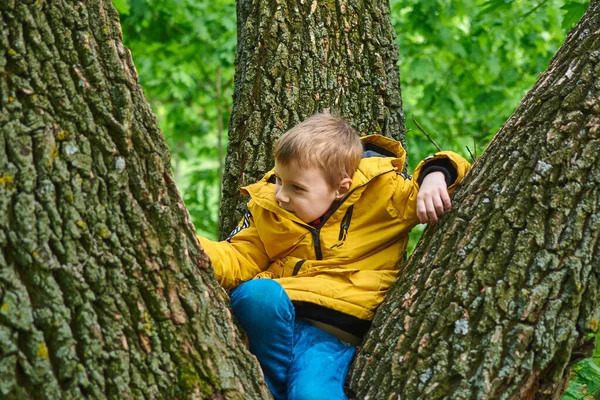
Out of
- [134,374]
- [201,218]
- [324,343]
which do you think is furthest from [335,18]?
Answer: [201,218]

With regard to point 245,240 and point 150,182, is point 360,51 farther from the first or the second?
point 150,182

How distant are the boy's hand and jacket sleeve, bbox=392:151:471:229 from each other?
66 mm

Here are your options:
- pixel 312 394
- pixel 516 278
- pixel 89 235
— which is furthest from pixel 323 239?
pixel 89 235

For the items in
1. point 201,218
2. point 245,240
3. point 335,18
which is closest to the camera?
point 245,240

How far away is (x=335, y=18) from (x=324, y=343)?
1.63 meters

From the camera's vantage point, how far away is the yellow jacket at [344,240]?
247 centimetres

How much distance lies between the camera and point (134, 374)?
168 centimetres

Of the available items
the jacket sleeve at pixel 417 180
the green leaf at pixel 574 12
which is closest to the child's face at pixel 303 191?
the jacket sleeve at pixel 417 180

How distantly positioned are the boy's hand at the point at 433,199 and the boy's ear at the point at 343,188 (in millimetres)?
325

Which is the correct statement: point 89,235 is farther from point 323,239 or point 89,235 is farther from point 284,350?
point 323,239

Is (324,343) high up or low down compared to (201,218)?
up

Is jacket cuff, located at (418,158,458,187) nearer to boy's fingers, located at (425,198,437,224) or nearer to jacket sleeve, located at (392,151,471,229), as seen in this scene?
jacket sleeve, located at (392,151,471,229)

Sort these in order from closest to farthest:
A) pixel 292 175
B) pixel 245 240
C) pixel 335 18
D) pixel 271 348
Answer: pixel 271 348 → pixel 292 175 → pixel 245 240 → pixel 335 18

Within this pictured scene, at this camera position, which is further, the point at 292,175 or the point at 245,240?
the point at 245,240
